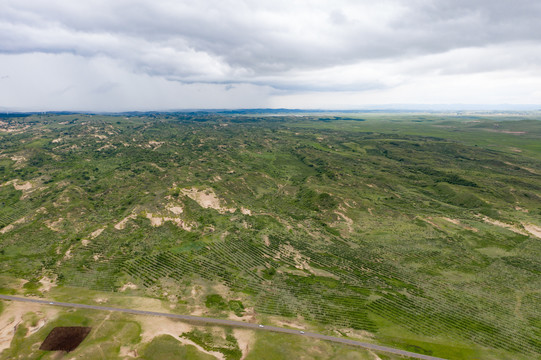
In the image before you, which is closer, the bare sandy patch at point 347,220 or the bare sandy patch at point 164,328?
the bare sandy patch at point 164,328

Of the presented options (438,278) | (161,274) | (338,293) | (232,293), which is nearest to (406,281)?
(438,278)

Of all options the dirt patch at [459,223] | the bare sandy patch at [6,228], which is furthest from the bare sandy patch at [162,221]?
the dirt patch at [459,223]

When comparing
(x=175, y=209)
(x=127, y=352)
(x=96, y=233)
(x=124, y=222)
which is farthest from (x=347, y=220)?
(x=96, y=233)

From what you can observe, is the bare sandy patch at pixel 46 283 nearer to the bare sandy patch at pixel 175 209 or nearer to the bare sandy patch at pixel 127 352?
the bare sandy patch at pixel 127 352

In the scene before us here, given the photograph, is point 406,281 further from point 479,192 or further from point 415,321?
point 479,192

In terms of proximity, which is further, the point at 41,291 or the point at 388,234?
the point at 388,234

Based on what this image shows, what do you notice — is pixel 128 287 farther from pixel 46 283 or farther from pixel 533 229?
pixel 533 229
